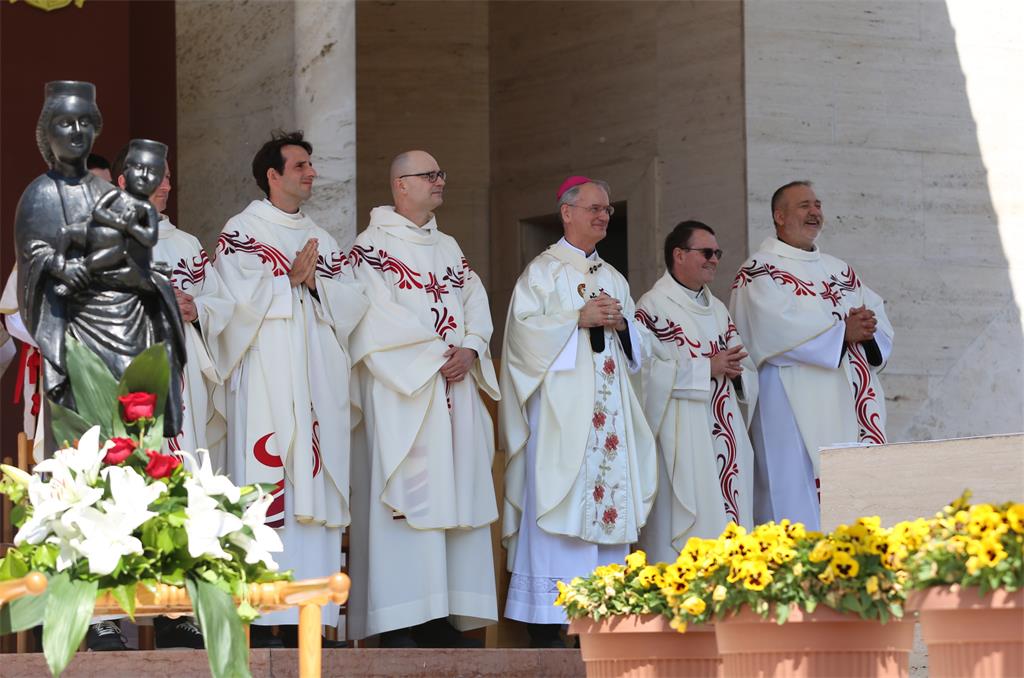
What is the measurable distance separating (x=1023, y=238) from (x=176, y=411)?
25.5 feet

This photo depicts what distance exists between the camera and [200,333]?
8.24 metres

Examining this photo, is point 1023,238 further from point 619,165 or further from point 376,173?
point 376,173

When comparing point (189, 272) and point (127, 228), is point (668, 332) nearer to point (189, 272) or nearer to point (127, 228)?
point (189, 272)

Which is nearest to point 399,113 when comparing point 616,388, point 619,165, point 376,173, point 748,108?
point 376,173

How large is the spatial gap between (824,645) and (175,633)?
3544 millimetres

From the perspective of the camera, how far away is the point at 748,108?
11.6m

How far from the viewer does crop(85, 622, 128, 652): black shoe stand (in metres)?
7.63

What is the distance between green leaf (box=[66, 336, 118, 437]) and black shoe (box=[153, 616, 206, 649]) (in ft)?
8.51

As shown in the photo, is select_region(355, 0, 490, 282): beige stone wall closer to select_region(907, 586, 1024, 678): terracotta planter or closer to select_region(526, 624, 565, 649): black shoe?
select_region(526, 624, 565, 649): black shoe

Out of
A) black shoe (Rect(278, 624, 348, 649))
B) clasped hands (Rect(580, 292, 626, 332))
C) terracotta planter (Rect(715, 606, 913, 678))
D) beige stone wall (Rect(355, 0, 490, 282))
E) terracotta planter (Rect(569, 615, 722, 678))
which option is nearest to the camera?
terracotta planter (Rect(715, 606, 913, 678))

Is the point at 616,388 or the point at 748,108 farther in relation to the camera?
the point at 748,108

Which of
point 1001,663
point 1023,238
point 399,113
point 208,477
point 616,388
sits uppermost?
point 399,113

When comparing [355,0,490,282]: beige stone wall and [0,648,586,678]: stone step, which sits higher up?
[355,0,490,282]: beige stone wall

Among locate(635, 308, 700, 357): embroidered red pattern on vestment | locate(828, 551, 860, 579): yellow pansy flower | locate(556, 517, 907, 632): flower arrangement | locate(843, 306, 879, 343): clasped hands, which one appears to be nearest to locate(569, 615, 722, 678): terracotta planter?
locate(556, 517, 907, 632): flower arrangement
